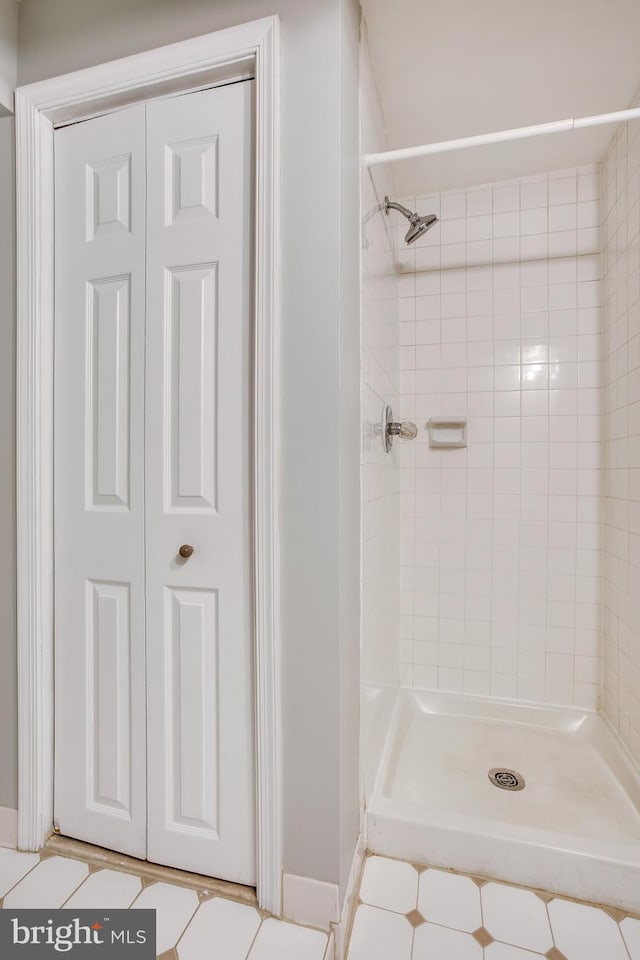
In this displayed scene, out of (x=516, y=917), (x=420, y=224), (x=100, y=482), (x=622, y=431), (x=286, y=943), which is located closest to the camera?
(x=286, y=943)

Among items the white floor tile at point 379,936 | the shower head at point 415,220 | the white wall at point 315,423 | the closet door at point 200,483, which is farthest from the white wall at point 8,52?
the white floor tile at point 379,936

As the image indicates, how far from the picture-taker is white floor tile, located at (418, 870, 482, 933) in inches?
46.0

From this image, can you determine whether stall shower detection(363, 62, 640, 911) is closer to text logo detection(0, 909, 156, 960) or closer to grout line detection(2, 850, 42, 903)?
text logo detection(0, 909, 156, 960)

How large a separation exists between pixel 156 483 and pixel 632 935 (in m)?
1.60

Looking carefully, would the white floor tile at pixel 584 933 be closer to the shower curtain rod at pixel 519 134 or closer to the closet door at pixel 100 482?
the closet door at pixel 100 482

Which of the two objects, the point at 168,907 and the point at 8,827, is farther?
the point at 8,827

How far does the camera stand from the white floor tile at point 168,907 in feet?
3.56

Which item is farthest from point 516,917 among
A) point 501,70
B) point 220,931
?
point 501,70

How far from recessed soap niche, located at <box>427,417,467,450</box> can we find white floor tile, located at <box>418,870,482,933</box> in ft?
4.96

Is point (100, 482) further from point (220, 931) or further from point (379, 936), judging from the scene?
point (379, 936)

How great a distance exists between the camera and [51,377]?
1370 millimetres

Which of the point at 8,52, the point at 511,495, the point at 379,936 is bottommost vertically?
the point at 379,936

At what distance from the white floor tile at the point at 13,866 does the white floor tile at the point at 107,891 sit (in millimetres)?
177

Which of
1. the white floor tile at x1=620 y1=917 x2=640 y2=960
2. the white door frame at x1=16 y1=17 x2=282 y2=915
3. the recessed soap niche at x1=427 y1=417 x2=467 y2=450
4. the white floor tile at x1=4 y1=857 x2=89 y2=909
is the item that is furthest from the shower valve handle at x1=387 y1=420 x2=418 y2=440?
the white floor tile at x1=4 y1=857 x2=89 y2=909
